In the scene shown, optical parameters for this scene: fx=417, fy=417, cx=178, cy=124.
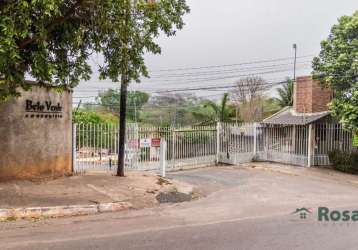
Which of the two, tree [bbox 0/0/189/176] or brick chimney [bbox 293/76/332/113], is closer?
tree [bbox 0/0/189/176]

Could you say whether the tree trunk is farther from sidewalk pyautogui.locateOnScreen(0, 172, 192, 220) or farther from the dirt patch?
the dirt patch

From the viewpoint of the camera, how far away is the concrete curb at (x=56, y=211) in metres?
9.19

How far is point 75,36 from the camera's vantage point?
33.6ft

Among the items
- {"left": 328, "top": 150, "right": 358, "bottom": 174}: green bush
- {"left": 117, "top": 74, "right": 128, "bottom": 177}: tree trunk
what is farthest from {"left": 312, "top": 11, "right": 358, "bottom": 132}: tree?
{"left": 117, "top": 74, "right": 128, "bottom": 177}: tree trunk

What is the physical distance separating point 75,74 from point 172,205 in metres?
4.39

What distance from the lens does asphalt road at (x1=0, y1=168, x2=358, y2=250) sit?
7.05 metres

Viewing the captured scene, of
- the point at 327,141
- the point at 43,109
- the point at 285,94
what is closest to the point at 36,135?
the point at 43,109

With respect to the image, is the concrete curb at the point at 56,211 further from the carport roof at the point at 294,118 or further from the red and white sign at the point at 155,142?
the carport roof at the point at 294,118

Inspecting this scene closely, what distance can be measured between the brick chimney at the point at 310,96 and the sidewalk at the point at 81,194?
10790mm

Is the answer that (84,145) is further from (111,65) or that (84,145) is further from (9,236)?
(9,236)

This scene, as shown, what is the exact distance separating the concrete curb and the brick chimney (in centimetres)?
1467

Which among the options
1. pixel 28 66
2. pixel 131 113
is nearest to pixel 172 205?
pixel 28 66

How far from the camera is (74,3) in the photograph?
980cm

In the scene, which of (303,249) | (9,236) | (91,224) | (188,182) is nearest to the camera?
(303,249)
